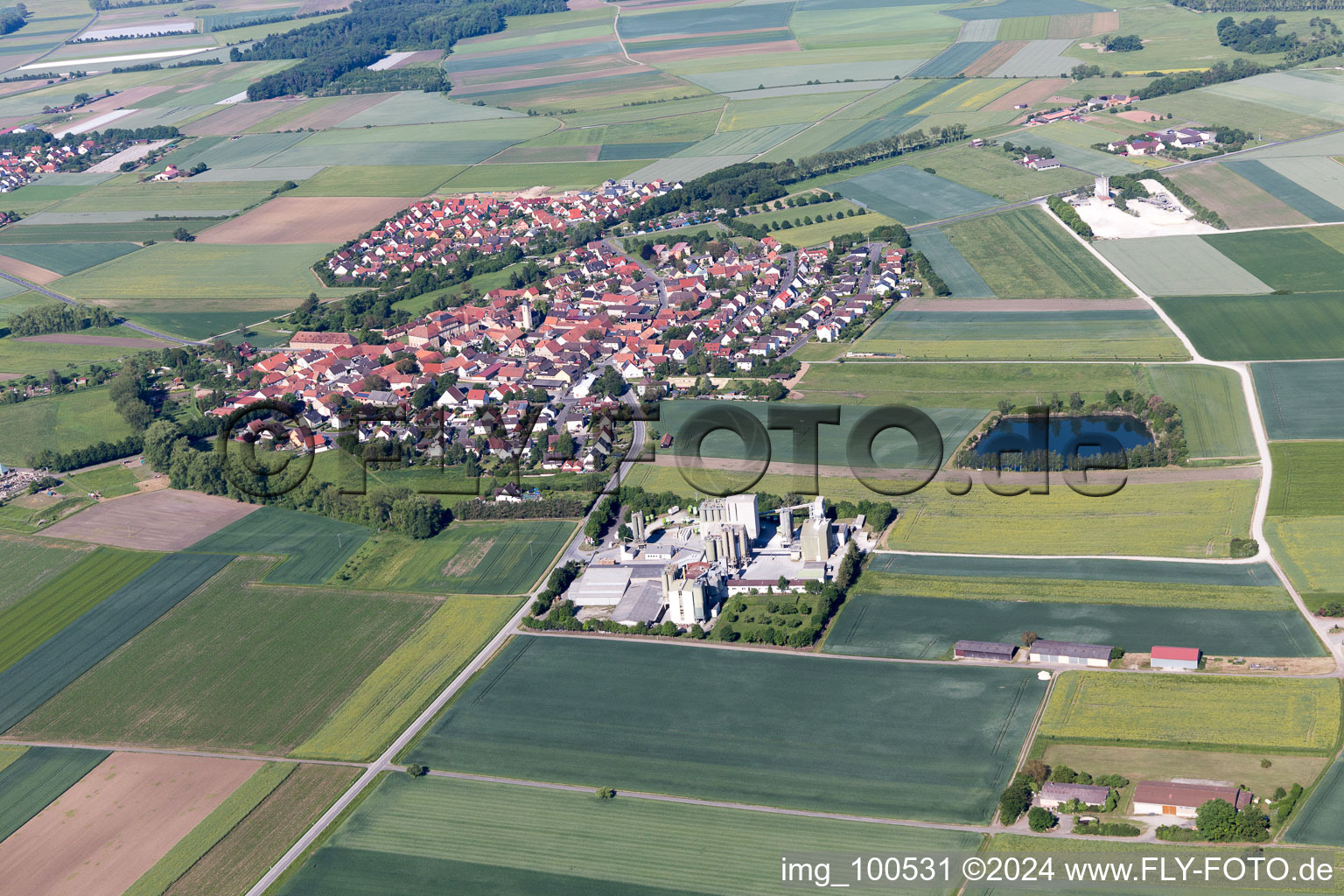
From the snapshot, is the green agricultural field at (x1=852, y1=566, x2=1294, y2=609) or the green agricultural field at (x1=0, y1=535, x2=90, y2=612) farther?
the green agricultural field at (x1=0, y1=535, x2=90, y2=612)

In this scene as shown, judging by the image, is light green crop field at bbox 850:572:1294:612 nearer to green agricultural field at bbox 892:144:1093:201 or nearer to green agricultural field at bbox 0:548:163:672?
green agricultural field at bbox 0:548:163:672

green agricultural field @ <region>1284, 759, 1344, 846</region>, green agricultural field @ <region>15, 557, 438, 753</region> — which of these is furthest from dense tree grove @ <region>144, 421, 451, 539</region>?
green agricultural field @ <region>1284, 759, 1344, 846</region>

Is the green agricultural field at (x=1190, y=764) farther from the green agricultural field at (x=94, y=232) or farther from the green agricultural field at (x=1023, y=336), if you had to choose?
the green agricultural field at (x=94, y=232)

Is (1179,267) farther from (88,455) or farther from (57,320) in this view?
(57,320)

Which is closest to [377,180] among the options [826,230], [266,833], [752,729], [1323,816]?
[826,230]

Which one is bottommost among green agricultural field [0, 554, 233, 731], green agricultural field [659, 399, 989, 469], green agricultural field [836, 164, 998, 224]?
green agricultural field [0, 554, 233, 731]
